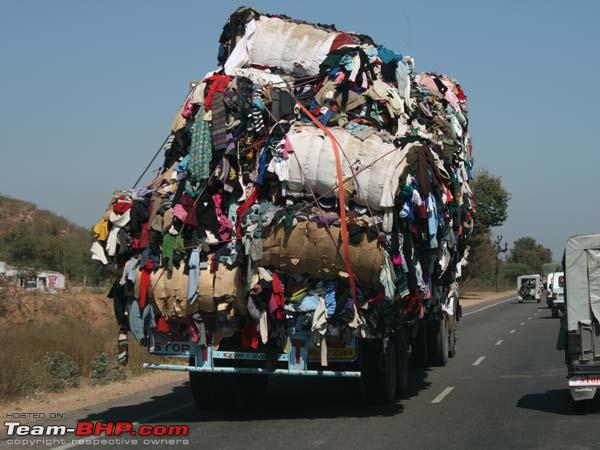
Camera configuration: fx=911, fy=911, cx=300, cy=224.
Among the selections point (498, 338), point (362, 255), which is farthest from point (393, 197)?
point (498, 338)

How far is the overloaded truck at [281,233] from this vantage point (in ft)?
33.4

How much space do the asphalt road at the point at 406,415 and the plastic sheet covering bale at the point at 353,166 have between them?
257 cm

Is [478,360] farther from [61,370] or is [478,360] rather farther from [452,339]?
[61,370]

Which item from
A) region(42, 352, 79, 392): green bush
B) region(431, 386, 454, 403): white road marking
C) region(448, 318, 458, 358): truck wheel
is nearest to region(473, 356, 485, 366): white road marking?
region(448, 318, 458, 358): truck wheel

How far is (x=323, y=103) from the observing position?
1162 cm

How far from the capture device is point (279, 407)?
12.3m

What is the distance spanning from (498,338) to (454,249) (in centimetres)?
1269

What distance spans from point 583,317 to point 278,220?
3.86 meters

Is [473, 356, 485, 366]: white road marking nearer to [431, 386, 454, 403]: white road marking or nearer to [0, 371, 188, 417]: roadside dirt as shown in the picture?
[431, 386, 454, 403]: white road marking

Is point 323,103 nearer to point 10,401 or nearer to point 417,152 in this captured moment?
point 417,152

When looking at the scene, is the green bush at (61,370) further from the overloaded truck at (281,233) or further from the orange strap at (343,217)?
the orange strap at (343,217)

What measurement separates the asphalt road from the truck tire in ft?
0.64

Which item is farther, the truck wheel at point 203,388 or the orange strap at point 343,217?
the truck wheel at point 203,388

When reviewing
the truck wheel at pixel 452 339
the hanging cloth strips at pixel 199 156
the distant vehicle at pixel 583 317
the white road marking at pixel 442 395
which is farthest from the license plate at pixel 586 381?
the truck wheel at pixel 452 339
